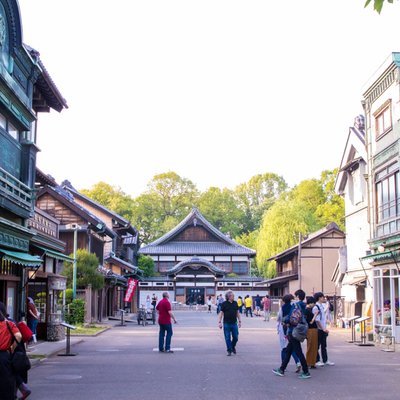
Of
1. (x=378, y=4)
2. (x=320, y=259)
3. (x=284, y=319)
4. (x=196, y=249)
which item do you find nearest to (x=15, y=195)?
(x=284, y=319)

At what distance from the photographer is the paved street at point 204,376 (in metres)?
11.2

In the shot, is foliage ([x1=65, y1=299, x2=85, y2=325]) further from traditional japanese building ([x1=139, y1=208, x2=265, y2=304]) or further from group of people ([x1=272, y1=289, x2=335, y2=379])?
traditional japanese building ([x1=139, y1=208, x2=265, y2=304])

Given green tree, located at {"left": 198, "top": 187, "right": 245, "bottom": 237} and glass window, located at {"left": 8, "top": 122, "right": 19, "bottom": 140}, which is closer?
glass window, located at {"left": 8, "top": 122, "right": 19, "bottom": 140}

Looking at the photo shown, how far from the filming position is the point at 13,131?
18.9 meters

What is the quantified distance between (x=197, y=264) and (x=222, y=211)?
1051 inches

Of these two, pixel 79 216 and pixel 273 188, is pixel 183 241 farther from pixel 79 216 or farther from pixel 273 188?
pixel 79 216

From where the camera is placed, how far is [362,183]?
104 feet

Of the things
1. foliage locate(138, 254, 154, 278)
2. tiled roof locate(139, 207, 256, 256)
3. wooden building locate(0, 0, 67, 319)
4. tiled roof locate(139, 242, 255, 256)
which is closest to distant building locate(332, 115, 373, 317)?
wooden building locate(0, 0, 67, 319)

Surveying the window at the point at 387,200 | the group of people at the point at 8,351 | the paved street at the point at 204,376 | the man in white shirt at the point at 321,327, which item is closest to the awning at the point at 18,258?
the paved street at the point at 204,376

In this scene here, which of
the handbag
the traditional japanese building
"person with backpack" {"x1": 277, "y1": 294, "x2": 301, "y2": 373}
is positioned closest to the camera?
the handbag

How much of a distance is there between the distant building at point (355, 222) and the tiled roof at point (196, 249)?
3862 cm

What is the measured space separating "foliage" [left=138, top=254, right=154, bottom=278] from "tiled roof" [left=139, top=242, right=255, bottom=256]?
2.45 m

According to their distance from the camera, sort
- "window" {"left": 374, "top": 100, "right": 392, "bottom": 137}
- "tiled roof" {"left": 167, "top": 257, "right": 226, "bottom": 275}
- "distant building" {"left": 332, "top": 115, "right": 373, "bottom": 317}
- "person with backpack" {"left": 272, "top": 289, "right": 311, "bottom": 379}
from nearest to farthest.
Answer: "person with backpack" {"left": 272, "top": 289, "right": 311, "bottom": 379} → "window" {"left": 374, "top": 100, "right": 392, "bottom": 137} → "distant building" {"left": 332, "top": 115, "right": 373, "bottom": 317} → "tiled roof" {"left": 167, "top": 257, "right": 226, "bottom": 275}

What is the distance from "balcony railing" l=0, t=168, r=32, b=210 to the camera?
16578 millimetres
